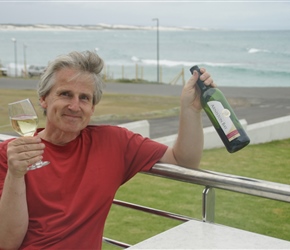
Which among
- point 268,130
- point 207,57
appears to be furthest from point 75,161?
point 207,57

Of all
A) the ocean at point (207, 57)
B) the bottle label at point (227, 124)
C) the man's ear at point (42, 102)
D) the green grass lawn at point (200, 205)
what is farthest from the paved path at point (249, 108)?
the bottle label at point (227, 124)

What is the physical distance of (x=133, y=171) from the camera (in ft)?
4.18

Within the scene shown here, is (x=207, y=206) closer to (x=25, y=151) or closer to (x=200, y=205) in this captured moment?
(x=25, y=151)

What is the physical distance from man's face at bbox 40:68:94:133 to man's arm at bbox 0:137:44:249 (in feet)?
0.74

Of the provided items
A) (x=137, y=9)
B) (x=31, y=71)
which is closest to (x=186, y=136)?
(x=137, y=9)

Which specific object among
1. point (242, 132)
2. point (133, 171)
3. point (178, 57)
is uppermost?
point (242, 132)

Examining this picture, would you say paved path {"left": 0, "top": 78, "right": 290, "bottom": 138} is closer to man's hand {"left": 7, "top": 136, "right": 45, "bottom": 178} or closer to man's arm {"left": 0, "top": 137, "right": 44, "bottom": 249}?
man's arm {"left": 0, "top": 137, "right": 44, "bottom": 249}

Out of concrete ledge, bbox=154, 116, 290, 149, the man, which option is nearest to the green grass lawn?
concrete ledge, bbox=154, 116, 290, 149

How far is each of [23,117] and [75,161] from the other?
212mm

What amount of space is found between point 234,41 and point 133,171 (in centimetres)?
4658

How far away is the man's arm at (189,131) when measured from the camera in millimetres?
A: 1252

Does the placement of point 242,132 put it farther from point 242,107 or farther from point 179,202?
point 242,107

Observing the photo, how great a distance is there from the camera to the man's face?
1.23 meters

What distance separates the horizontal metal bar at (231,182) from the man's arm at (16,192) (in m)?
0.32
